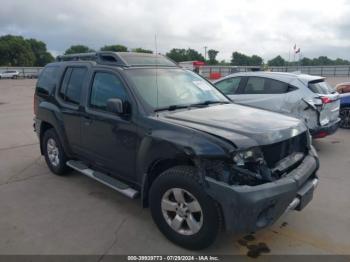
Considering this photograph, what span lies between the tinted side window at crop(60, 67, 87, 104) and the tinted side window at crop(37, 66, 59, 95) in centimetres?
39

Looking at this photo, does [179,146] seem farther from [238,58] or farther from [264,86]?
[238,58]

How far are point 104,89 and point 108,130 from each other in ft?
1.96

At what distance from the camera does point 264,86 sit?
7355mm

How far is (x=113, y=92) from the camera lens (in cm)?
418

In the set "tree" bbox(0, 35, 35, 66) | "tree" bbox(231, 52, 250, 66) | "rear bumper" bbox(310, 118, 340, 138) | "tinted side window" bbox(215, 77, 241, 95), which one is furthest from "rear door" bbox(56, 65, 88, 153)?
"tree" bbox(0, 35, 35, 66)

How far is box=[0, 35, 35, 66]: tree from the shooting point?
8394 cm

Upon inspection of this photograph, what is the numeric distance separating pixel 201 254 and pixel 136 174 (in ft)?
3.80

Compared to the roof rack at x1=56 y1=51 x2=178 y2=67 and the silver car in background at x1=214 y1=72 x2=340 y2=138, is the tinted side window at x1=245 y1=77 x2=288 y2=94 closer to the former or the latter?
the silver car in background at x1=214 y1=72 x2=340 y2=138

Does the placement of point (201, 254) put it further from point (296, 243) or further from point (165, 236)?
point (296, 243)

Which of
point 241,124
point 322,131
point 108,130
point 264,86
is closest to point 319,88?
point 322,131

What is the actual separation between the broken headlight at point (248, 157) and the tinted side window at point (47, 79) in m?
3.73

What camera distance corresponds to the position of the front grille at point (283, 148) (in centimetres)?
320

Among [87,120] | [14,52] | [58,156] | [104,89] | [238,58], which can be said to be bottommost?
[58,156]

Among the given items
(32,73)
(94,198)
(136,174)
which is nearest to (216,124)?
(136,174)
